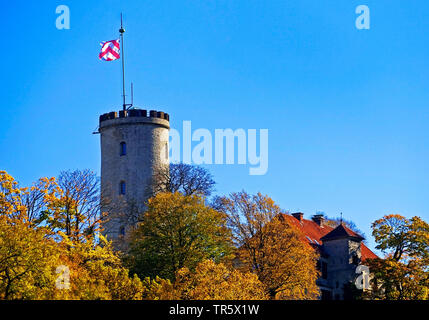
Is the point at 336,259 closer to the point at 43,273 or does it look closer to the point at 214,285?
the point at 214,285

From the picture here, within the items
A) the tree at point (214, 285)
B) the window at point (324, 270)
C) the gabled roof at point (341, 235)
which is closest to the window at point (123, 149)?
the gabled roof at point (341, 235)

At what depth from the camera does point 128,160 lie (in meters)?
81.9

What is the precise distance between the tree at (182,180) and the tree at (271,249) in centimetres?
1296

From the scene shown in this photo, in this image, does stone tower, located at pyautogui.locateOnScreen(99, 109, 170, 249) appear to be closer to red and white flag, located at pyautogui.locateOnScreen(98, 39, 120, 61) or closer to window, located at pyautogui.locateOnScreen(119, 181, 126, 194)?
window, located at pyautogui.locateOnScreen(119, 181, 126, 194)

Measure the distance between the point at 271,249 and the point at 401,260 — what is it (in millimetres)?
12464

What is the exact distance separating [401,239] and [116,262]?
25.4 metres

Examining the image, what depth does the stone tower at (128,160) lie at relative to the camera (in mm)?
79812

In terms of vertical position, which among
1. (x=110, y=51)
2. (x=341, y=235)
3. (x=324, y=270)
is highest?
(x=110, y=51)

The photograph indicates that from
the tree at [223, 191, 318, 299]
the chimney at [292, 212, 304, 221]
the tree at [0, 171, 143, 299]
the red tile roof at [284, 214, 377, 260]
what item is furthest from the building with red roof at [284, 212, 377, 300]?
the tree at [0, 171, 143, 299]

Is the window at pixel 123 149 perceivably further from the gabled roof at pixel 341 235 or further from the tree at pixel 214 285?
the tree at pixel 214 285

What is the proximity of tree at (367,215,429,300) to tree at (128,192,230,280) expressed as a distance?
14.4 metres

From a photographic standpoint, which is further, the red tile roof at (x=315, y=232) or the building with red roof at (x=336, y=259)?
the red tile roof at (x=315, y=232)

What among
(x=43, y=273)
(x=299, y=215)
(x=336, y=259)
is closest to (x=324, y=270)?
(x=336, y=259)

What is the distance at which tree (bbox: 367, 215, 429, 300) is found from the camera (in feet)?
220
